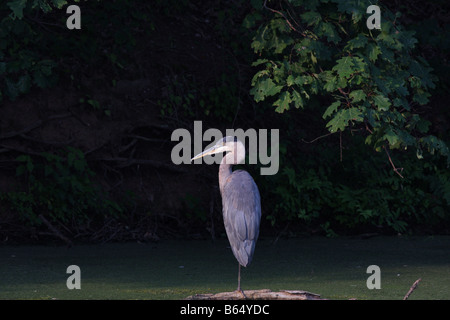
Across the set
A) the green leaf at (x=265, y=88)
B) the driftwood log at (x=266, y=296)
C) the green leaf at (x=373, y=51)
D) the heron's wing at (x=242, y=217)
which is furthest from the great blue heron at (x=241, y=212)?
the green leaf at (x=373, y=51)

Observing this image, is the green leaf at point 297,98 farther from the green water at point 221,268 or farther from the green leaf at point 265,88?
the green water at point 221,268

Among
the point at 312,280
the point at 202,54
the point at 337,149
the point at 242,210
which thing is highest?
the point at 202,54

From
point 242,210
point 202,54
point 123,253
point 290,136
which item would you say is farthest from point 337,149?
point 242,210

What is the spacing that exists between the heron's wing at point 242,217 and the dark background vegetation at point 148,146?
146 inches

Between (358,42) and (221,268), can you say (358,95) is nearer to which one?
(358,42)

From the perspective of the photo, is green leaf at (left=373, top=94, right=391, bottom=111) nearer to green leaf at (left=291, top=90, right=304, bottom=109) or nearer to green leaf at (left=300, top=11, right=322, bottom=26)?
green leaf at (left=291, top=90, right=304, bottom=109)

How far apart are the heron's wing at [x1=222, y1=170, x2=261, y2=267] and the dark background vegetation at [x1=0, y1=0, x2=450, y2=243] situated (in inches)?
146

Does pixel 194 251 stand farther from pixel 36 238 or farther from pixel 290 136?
pixel 290 136

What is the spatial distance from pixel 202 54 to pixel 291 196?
277 centimetres

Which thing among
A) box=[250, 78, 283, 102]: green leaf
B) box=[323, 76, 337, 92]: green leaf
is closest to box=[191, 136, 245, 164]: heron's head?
box=[250, 78, 283, 102]: green leaf

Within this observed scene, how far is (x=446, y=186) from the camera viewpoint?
11672mm

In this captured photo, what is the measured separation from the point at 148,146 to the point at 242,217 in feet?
16.7

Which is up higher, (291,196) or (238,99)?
(238,99)

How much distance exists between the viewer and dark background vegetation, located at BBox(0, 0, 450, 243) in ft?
33.6
